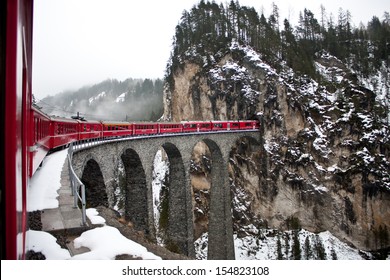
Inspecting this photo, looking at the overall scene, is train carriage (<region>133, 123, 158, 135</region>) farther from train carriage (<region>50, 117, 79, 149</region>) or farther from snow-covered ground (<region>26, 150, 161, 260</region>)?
snow-covered ground (<region>26, 150, 161, 260</region>)

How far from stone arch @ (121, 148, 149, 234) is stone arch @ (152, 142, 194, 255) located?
391 cm

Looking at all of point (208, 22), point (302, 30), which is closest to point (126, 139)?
point (208, 22)

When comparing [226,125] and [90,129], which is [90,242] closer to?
[90,129]

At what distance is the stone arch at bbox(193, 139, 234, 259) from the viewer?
22.0 meters

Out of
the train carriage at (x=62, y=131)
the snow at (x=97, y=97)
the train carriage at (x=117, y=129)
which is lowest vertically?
the train carriage at (x=62, y=131)

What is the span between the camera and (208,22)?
1549 inches

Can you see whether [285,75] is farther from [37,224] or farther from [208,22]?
[37,224]

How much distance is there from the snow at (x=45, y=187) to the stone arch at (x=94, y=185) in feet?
13.3

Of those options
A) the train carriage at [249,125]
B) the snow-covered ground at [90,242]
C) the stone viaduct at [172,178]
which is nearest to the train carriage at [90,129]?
the stone viaduct at [172,178]

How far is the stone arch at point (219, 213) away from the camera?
22.0m

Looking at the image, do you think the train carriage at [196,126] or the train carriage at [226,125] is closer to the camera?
the train carriage at [196,126]

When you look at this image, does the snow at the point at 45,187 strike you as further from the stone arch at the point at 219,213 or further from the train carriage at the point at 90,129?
the stone arch at the point at 219,213
